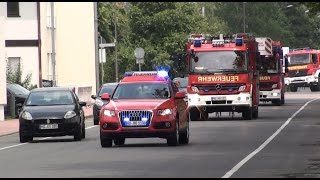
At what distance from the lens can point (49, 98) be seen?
3222 cm

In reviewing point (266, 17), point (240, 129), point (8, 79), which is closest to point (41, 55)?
point (8, 79)

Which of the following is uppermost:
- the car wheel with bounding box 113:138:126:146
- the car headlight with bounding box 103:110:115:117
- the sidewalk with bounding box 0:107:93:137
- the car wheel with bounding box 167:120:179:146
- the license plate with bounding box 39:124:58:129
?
the car headlight with bounding box 103:110:115:117

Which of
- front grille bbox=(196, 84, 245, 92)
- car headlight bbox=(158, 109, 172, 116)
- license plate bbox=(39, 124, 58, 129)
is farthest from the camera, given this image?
front grille bbox=(196, 84, 245, 92)

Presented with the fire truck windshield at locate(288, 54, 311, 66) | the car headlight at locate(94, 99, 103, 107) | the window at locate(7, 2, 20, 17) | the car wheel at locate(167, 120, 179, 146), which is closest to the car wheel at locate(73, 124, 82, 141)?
the car wheel at locate(167, 120, 179, 146)

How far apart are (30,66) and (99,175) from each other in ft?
153

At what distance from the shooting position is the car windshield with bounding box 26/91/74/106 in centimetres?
3197

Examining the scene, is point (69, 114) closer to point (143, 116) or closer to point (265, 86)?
point (143, 116)

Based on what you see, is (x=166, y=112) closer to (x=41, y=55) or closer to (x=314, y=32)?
(x=41, y=55)

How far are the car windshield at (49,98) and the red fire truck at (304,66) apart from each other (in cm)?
5195

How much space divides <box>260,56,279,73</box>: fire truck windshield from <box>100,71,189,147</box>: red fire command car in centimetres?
2129

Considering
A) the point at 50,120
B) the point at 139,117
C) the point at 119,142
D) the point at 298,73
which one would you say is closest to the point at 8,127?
the point at 50,120

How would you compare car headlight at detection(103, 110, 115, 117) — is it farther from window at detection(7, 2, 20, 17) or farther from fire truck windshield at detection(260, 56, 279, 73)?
window at detection(7, 2, 20, 17)

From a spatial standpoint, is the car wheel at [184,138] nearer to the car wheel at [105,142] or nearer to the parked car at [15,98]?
the car wheel at [105,142]

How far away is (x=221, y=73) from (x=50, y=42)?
1116 inches
